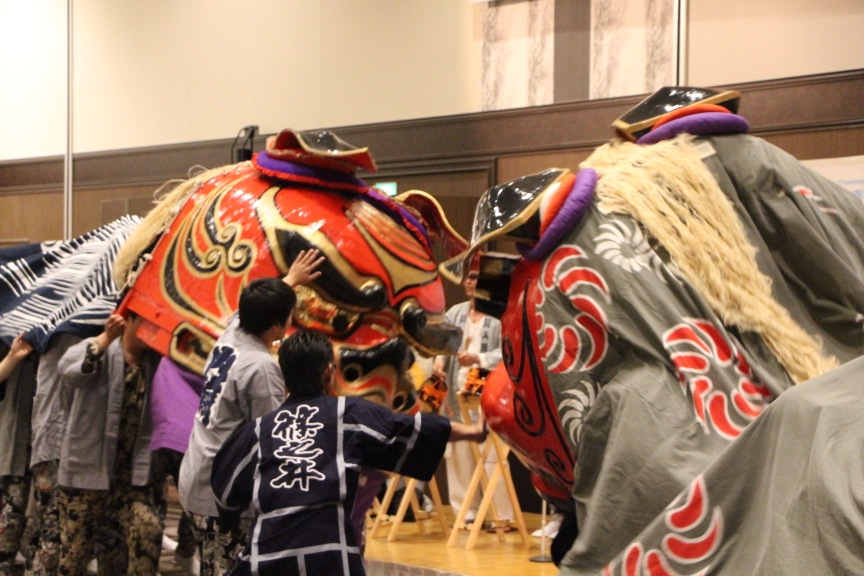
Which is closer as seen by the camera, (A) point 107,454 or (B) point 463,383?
(A) point 107,454

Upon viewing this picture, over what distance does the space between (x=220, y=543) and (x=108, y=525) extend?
41.3 inches

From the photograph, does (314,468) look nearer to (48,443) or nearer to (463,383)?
(48,443)

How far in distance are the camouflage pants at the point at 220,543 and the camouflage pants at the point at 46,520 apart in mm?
1135

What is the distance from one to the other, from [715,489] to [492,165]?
3.98m

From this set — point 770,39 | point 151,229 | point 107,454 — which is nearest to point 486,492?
point 107,454

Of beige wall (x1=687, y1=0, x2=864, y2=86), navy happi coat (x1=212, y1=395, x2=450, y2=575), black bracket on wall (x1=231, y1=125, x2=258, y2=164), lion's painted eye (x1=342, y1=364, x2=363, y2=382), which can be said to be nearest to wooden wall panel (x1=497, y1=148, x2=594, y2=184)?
beige wall (x1=687, y1=0, x2=864, y2=86)

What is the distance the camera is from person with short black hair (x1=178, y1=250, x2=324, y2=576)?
270cm

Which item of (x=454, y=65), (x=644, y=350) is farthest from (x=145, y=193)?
(x=644, y=350)

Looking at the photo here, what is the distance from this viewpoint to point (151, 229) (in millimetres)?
3387

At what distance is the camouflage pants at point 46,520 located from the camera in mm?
3805

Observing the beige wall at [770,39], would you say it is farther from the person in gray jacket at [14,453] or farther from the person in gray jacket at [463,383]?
the person in gray jacket at [14,453]

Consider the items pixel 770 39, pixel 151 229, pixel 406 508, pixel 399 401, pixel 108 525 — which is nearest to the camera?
pixel 399 401

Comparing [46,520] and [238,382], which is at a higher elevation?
[238,382]

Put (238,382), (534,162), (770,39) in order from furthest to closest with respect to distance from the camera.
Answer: (534,162)
(770,39)
(238,382)
